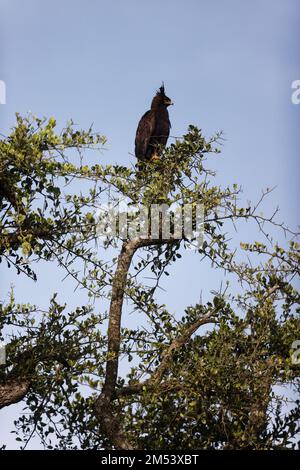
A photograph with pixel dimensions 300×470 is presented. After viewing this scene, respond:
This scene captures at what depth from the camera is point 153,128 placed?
1355 cm

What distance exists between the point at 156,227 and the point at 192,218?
0.42 m

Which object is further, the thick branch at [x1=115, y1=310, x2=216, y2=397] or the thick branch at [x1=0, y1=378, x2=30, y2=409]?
the thick branch at [x1=115, y1=310, x2=216, y2=397]

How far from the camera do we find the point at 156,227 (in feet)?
28.6

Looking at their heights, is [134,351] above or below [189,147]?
below

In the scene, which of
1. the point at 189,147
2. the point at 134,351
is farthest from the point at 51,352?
the point at 189,147

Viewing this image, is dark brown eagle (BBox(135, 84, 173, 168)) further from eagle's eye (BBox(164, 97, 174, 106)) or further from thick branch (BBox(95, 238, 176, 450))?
thick branch (BBox(95, 238, 176, 450))

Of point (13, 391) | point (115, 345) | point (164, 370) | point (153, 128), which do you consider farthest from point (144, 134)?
point (13, 391)

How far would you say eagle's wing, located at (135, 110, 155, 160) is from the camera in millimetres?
13219

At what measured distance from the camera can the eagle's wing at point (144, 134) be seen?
1322 cm

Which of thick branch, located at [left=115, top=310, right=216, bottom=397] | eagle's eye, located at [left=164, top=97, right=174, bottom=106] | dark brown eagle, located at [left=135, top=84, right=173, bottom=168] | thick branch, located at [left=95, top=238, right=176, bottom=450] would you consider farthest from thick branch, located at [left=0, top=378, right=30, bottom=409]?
eagle's eye, located at [left=164, top=97, right=174, bottom=106]

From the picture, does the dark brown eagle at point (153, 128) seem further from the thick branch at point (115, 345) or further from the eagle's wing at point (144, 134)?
the thick branch at point (115, 345)

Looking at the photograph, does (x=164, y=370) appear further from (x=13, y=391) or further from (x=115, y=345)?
(x=13, y=391)

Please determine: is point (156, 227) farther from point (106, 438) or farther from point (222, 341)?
point (106, 438)

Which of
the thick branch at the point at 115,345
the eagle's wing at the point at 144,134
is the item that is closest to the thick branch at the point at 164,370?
the thick branch at the point at 115,345
